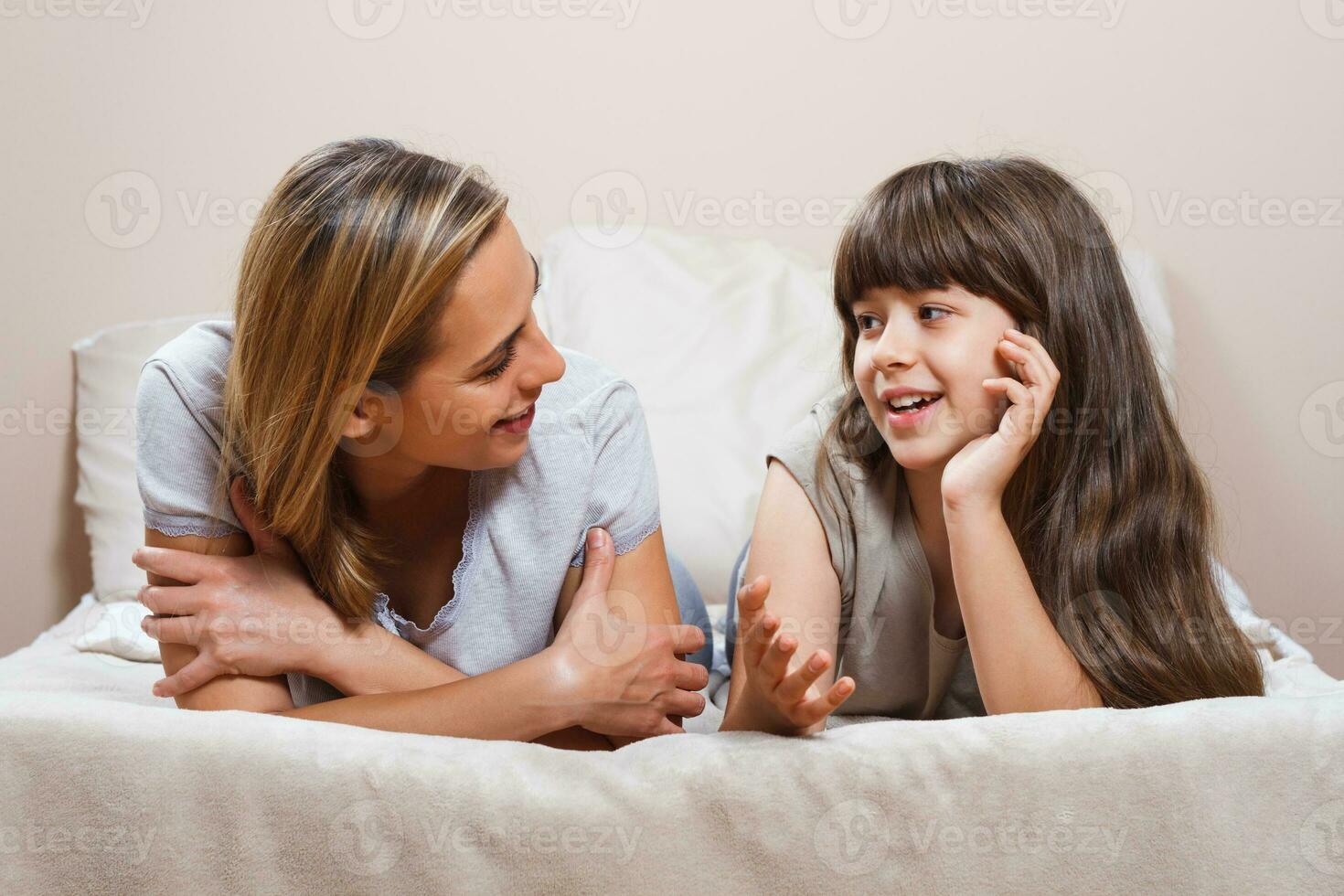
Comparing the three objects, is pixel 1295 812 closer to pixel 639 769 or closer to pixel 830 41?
pixel 639 769

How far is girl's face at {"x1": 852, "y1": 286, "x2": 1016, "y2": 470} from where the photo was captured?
1.09 m

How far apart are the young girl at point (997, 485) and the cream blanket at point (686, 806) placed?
0.70 ft

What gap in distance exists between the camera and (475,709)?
1004 mm

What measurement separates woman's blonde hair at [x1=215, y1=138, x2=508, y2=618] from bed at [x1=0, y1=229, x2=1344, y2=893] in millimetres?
289

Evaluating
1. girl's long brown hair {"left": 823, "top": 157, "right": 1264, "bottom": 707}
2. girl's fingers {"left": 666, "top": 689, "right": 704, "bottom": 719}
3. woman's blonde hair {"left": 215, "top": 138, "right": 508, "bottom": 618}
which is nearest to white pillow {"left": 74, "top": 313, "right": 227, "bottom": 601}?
woman's blonde hair {"left": 215, "top": 138, "right": 508, "bottom": 618}

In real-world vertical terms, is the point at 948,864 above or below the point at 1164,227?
below

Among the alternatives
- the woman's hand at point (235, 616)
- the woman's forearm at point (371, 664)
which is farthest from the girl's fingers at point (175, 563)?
the woman's forearm at point (371, 664)

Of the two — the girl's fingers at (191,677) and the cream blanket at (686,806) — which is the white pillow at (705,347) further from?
the cream blanket at (686,806)

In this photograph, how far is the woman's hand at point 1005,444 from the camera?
1057 millimetres

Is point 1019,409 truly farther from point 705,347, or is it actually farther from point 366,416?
point 705,347

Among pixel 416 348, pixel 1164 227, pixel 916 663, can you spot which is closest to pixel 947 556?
pixel 916 663

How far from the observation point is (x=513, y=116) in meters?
1.97

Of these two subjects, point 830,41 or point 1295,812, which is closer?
point 1295,812

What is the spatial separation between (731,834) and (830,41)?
1.58m
